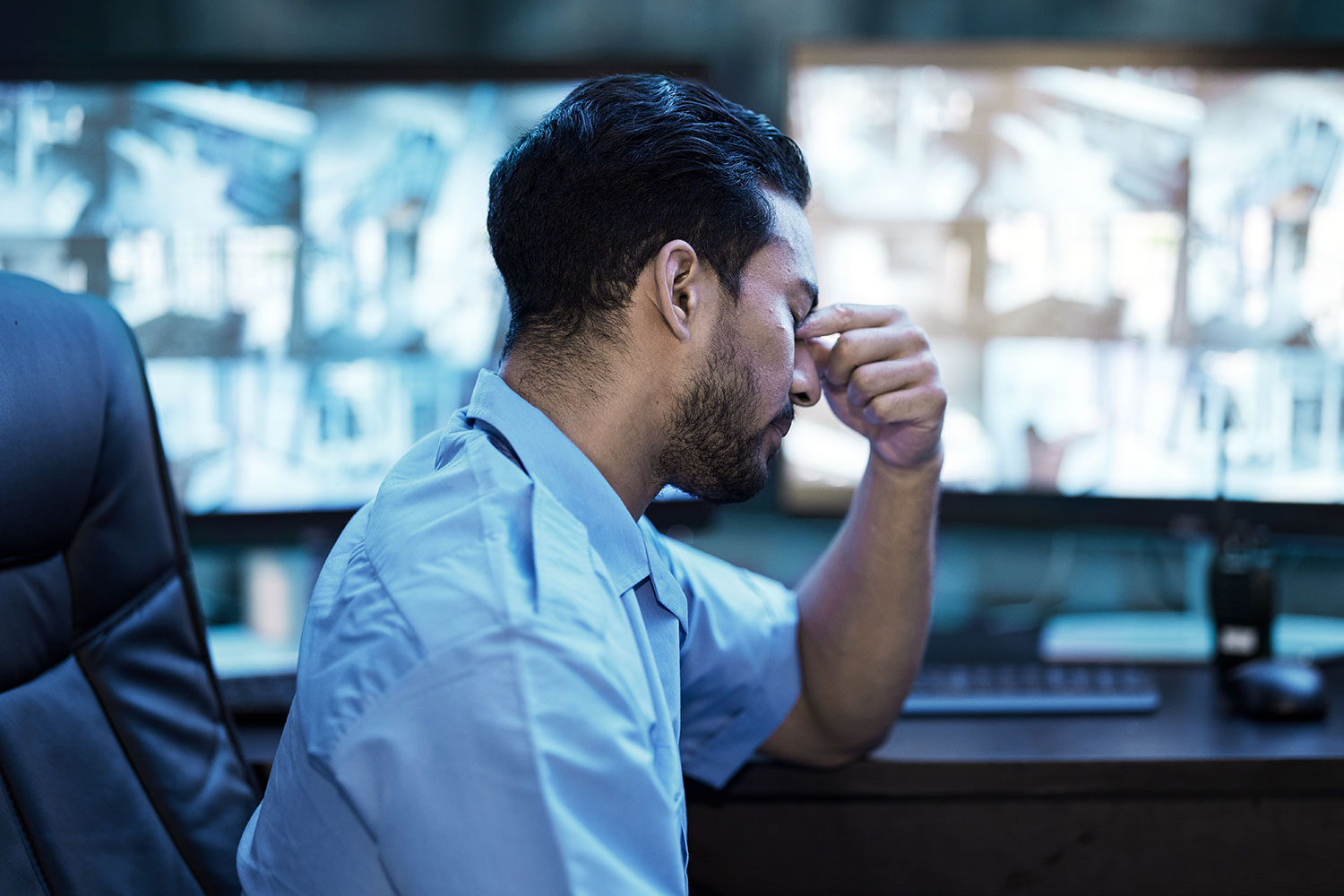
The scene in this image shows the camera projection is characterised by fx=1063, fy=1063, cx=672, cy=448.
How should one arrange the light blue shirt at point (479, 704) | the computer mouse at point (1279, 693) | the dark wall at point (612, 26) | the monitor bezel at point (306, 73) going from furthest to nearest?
1. the dark wall at point (612, 26)
2. the monitor bezel at point (306, 73)
3. the computer mouse at point (1279, 693)
4. the light blue shirt at point (479, 704)

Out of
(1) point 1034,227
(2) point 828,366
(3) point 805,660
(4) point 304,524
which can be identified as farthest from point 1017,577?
(4) point 304,524

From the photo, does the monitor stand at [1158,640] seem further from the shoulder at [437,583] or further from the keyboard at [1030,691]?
the shoulder at [437,583]

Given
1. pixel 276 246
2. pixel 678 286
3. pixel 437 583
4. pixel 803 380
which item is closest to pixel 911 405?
pixel 803 380

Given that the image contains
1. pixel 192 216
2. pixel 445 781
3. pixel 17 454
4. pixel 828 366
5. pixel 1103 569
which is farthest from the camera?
pixel 1103 569

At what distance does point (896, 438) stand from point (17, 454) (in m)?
0.70

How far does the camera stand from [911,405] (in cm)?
94

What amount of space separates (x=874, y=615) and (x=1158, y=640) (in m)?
0.56

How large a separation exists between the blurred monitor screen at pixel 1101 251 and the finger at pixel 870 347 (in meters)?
0.34

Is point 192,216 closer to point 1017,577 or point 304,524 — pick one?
point 304,524

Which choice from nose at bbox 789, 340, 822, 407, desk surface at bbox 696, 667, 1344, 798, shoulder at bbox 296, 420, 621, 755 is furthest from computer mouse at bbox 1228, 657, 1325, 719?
shoulder at bbox 296, 420, 621, 755

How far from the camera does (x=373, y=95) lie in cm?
131

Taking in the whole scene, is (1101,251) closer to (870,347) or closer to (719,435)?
(870,347)

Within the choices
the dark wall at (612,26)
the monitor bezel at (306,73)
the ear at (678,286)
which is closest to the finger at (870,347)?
the ear at (678,286)

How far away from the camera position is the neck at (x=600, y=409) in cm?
76
